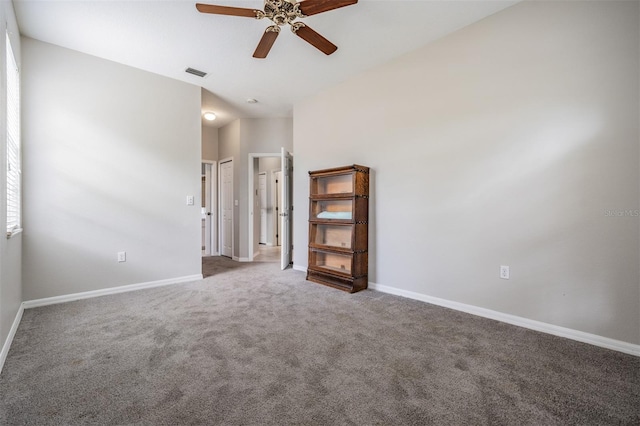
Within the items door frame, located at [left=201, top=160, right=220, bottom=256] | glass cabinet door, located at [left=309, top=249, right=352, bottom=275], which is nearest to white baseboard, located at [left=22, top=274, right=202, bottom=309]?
glass cabinet door, located at [left=309, top=249, right=352, bottom=275]

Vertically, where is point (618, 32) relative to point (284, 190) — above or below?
above

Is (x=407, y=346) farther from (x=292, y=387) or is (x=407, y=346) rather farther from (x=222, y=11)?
(x=222, y=11)

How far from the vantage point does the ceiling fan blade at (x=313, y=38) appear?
2.14 metres

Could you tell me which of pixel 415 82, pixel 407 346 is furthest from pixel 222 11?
pixel 407 346

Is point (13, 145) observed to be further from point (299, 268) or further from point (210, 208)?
point (210, 208)

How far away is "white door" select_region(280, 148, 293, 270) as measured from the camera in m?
4.36

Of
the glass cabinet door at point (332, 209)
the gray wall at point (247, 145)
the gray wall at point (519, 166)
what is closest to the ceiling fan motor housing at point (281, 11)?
the gray wall at point (519, 166)

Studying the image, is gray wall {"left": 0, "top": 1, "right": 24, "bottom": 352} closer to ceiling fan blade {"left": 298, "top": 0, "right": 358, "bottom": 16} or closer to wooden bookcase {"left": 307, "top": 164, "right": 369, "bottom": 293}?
ceiling fan blade {"left": 298, "top": 0, "right": 358, "bottom": 16}

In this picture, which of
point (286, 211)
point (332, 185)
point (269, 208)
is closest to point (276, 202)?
point (269, 208)

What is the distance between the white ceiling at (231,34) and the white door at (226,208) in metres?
2.11

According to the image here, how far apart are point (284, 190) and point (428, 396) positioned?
343cm

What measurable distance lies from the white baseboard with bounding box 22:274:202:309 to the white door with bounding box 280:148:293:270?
1.27m

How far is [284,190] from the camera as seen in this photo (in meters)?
4.39

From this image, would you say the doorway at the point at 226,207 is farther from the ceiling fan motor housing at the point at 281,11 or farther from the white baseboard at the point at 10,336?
the ceiling fan motor housing at the point at 281,11
